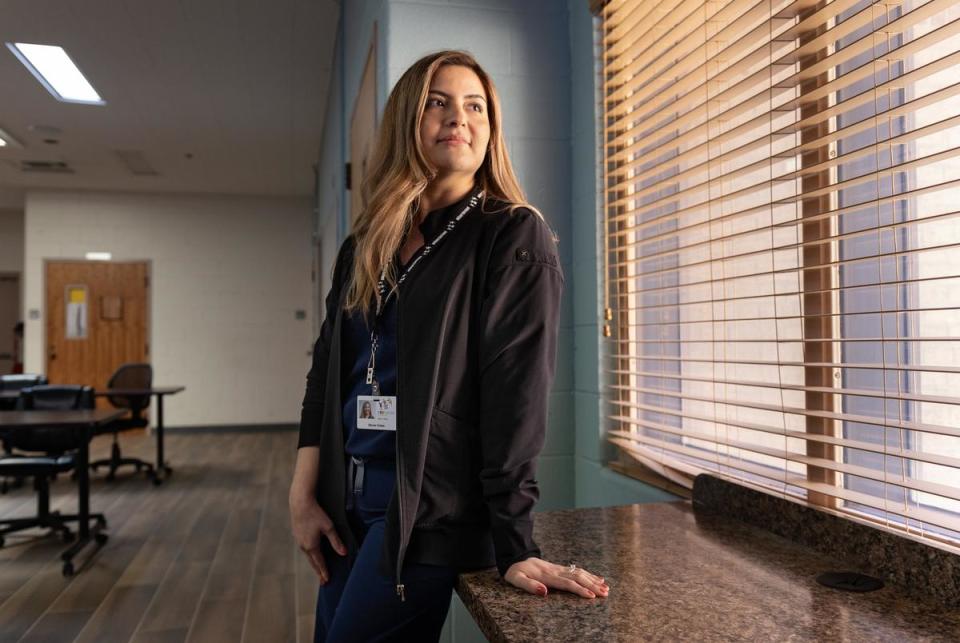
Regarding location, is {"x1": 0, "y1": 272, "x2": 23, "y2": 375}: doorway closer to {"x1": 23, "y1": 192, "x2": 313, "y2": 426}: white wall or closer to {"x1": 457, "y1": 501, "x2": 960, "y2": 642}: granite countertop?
{"x1": 23, "y1": 192, "x2": 313, "y2": 426}: white wall

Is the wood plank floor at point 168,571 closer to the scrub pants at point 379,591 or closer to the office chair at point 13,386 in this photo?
the office chair at point 13,386

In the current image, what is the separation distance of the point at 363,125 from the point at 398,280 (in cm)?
184

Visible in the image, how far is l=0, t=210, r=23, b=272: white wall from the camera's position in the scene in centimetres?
1128

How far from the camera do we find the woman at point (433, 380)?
1098mm

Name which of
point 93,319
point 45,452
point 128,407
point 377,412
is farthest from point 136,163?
point 377,412

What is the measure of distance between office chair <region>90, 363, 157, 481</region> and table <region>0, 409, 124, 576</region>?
179 centimetres

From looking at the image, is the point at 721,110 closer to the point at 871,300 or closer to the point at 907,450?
the point at 871,300

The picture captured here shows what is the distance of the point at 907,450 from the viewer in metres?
1.14

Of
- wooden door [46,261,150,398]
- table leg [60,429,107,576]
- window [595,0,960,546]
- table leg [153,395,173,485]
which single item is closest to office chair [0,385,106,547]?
table leg [60,429,107,576]

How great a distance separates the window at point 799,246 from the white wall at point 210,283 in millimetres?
8429

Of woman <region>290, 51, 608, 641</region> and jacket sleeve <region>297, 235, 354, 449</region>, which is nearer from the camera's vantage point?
woman <region>290, 51, 608, 641</region>

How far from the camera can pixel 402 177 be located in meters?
1.30

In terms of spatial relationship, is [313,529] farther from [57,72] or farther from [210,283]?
[210,283]

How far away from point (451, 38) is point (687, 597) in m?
1.77
